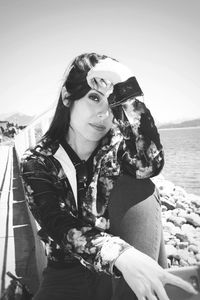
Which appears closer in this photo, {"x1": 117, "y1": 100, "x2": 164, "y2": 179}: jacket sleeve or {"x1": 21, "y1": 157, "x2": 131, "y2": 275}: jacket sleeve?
{"x1": 21, "y1": 157, "x2": 131, "y2": 275}: jacket sleeve

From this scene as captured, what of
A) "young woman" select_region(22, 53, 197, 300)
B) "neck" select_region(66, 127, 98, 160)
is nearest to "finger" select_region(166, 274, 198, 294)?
"young woman" select_region(22, 53, 197, 300)

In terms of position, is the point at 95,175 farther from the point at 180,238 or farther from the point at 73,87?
the point at 180,238

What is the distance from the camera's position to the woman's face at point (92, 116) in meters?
1.45

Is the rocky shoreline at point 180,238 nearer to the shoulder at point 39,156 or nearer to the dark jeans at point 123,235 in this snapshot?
the dark jeans at point 123,235

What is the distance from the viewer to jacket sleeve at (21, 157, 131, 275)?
87cm

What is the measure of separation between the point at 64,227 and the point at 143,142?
1.79ft

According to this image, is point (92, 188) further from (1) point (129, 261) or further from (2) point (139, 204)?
Answer: (1) point (129, 261)

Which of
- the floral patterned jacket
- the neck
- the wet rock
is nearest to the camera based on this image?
the floral patterned jacket

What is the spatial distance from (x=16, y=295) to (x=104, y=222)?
0.70 meters

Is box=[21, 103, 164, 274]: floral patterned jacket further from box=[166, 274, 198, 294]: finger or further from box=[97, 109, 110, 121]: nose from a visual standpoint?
box=[166, 274, 198, 294]: finger

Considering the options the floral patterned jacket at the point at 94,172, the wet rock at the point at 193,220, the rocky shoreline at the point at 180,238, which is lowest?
the wet rock at the point at 193,220

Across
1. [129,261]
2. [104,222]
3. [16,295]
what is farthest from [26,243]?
[129,261]

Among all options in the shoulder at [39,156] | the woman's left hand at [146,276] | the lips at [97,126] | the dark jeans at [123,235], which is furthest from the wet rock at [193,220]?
the woman's left hand at [146,276]

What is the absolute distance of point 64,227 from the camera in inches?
39.5
